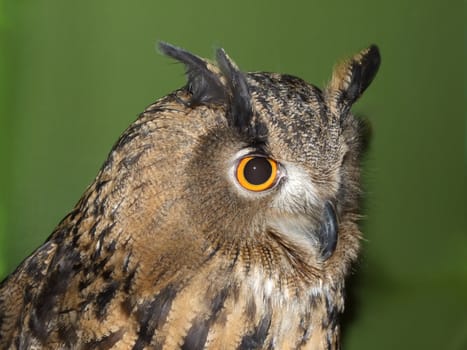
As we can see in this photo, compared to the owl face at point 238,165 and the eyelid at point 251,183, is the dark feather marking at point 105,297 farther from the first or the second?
the eyelid at point 251,183

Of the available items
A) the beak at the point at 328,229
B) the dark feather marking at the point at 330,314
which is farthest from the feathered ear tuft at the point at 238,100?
A: the dark feather marking at the point at 330,314

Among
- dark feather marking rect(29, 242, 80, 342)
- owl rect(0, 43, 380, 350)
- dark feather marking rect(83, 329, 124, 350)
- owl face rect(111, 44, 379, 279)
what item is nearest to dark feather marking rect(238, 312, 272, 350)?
owl rect(0, 43, 380, 350)

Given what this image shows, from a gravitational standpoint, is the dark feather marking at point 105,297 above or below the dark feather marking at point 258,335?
above

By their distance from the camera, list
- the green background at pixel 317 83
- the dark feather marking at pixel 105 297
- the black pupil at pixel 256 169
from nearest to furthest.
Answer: the black pupil at pixel 256 169
the dark feather marking at pixel 105 297
the green background at pixel 317 83

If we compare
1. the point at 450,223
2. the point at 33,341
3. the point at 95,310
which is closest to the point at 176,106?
the point at 95,310

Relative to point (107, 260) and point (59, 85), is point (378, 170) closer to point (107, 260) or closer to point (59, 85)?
point (59, 85)

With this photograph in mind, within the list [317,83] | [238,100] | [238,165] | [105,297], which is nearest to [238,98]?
[238,100]
